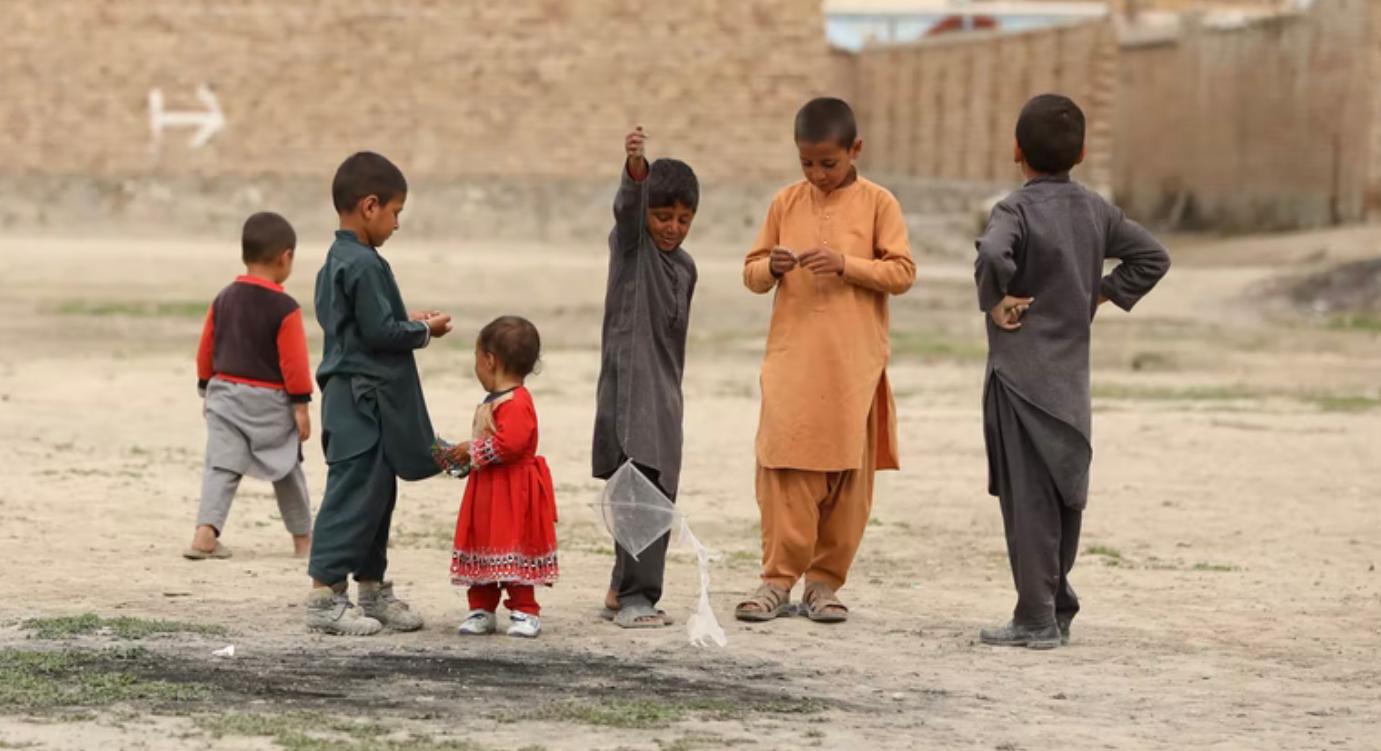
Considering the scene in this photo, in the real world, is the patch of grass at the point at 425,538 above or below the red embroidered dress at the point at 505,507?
below

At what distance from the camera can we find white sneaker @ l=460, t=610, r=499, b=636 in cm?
591

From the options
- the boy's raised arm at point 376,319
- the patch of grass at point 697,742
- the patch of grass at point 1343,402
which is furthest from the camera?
the patch of grass at point 1343,402

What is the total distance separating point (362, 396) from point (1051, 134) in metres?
2.13

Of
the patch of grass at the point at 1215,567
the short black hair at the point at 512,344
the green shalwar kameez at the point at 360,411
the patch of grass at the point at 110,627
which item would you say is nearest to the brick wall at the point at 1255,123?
the patch of grass at the point at 1215,567

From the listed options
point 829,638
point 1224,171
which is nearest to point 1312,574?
point 829,638

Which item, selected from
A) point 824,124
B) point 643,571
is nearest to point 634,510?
point 643,571

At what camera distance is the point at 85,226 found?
27766 millimetres

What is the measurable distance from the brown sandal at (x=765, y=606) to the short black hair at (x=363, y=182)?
1641 millimetres

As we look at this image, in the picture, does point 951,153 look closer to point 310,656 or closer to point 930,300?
point 930,300

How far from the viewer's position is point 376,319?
19.0ft

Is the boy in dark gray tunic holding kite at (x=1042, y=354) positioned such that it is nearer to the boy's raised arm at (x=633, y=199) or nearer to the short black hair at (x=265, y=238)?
the boy's raised arm at (x=633, y=199)

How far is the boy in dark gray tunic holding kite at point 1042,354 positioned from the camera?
19.5ft

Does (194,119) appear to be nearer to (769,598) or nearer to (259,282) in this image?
(259,282)

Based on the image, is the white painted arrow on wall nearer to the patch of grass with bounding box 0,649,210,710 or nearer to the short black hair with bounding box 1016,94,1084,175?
the short black hair with bounding box 1016,94,1084,175
